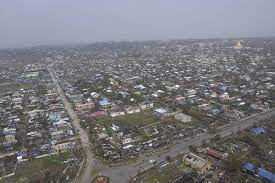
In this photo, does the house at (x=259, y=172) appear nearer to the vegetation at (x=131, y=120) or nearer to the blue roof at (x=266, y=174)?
the blue roof at (x=266, y=174)

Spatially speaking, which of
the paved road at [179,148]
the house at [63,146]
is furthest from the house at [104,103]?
the paved road at [179,148]

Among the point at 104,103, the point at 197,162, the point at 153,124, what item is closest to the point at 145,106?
the point at 153,124

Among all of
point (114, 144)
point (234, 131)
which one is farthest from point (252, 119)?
point (114, 144)

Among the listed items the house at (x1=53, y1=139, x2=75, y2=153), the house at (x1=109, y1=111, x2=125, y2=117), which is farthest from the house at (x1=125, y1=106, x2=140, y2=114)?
the house at (x1=53, y1=139, x2=75, y2=153)

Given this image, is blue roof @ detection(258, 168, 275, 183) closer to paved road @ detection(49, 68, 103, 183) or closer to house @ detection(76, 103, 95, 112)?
paved road @ detection(49, 68, 103, 183)

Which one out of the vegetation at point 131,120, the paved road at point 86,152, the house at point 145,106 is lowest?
the paved road at point 86,152

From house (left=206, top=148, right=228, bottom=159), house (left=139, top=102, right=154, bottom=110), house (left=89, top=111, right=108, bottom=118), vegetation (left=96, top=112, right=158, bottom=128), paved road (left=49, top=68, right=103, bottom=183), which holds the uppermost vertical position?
house (left=139, top=102, right=154, bottom=110)
